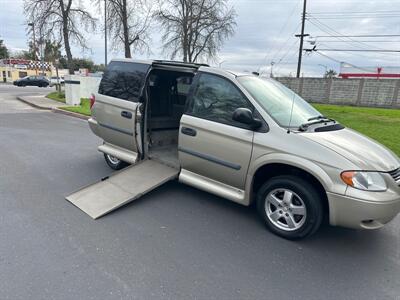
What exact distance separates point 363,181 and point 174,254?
2.04 m

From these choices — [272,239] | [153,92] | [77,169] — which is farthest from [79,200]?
[272,239]

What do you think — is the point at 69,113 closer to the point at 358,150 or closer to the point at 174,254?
the point at 174,254

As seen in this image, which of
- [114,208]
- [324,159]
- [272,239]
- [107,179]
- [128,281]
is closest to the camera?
[128,281]

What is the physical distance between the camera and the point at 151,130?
5.18m

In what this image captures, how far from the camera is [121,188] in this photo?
14.0ft

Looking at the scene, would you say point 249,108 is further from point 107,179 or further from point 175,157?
point 107,179

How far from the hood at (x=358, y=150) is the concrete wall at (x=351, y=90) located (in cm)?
2333

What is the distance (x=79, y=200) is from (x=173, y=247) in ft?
5.60

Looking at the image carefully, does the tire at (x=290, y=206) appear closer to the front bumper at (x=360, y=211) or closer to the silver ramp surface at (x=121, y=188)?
the front bumper at (x=360, y=211)

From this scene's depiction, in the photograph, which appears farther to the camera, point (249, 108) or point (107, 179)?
point (107, 179)

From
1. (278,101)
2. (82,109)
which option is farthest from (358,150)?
(82,109)

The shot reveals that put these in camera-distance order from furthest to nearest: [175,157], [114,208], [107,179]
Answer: [175,157] < [107,179] < [114,208]

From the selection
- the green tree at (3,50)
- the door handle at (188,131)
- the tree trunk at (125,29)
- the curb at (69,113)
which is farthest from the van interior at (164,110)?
the green tree at (3,50)

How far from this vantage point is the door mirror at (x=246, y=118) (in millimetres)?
3365
